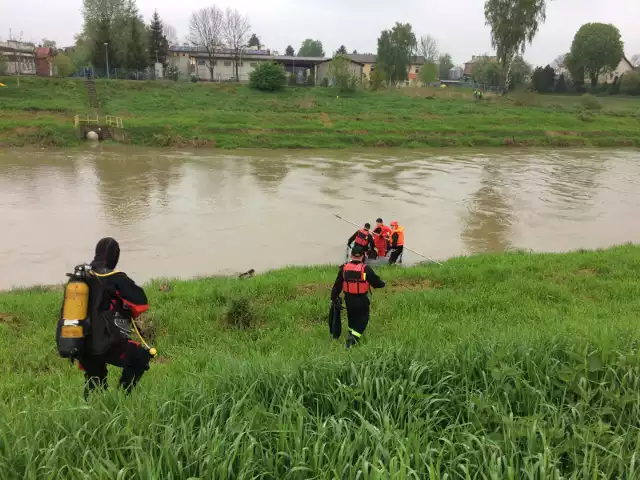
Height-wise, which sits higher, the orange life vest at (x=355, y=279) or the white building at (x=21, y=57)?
the white building at (x=21, y=57)

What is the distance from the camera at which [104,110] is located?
127 ft

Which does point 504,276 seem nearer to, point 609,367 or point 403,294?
point 403,294

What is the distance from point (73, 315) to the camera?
13.7 feet

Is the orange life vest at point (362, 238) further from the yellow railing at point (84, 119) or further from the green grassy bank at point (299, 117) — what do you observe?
the yellow railing at point (84, 119)

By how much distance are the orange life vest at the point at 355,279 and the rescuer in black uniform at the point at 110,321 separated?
9.18ft

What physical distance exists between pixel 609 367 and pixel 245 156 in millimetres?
28771

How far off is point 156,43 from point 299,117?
108ft

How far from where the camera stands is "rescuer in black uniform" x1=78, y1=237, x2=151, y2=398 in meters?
4.25

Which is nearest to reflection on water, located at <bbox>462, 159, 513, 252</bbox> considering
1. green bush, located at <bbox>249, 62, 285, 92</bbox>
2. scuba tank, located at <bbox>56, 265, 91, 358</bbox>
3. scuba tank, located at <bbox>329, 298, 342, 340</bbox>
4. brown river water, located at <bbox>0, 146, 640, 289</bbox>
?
brown river water, located at <bbox>0, 146, 640, 289</bbox>

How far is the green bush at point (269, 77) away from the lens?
2055 inches

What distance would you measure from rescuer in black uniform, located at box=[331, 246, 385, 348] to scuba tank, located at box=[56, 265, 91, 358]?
3.28 metres

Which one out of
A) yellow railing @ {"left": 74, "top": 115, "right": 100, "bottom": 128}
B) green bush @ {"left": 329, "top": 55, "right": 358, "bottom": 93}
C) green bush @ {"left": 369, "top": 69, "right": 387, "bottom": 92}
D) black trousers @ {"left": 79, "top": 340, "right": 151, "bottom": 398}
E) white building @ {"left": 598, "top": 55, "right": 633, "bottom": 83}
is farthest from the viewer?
white building @ {"left": 598, "top": 55, "right": 633, "bottom": 83}

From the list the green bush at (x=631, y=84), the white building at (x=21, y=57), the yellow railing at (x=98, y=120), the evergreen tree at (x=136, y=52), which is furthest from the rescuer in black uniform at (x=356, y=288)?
the green bush at (x=631, y=84)

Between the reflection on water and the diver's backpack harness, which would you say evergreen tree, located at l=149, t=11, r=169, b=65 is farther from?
the diver's backpack harness
